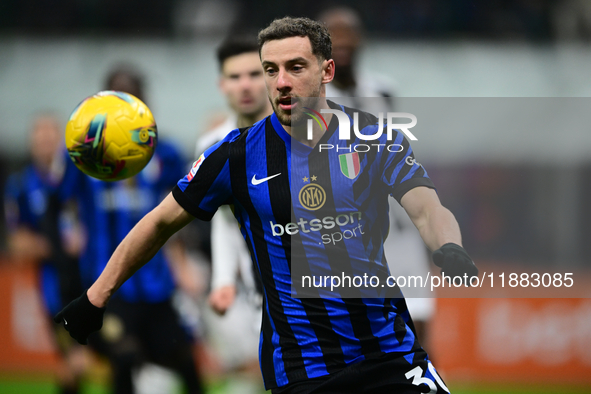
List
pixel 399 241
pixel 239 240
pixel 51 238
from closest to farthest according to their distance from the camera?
pixel 239 240, pixel 399 241, pixel 51 238

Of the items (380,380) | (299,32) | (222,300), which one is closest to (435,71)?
(222,300)

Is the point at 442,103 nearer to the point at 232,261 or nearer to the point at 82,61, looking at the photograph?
the point at 82,61

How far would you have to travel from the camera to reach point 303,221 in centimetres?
277

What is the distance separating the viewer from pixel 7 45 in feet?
47.9

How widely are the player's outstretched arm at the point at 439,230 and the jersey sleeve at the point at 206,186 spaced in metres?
0.74

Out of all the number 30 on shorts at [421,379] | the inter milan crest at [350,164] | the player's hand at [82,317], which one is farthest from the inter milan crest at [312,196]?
the player's hand at [82,317]

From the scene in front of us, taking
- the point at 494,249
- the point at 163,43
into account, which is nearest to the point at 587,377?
the point at 494,249

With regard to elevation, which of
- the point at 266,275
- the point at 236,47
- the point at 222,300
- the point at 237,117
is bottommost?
the point at 222,300

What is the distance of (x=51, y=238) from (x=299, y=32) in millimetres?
4504

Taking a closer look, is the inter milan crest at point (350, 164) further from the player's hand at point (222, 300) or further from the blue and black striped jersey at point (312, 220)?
the player's hand at point (222, 300)

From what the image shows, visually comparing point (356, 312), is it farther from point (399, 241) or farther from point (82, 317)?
point (399, 241)

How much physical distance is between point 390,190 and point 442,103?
34.9 feet

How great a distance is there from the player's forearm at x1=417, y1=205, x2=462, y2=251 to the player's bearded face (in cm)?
64

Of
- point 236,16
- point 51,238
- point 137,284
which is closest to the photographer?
point 137,284
